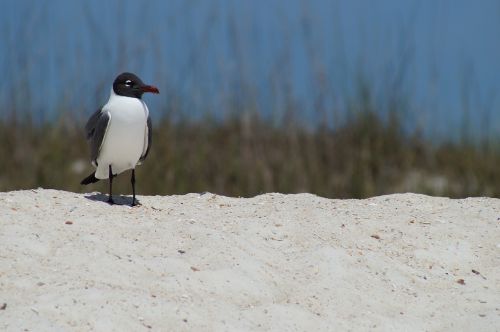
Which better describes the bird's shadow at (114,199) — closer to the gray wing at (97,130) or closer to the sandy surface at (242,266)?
the sandy surface at (242,266)

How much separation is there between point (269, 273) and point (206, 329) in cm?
70

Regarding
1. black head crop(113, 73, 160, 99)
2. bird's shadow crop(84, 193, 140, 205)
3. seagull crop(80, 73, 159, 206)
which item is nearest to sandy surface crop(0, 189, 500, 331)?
bird's shadow crop(84, 193, 140, 205)

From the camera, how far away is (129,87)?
17.6ft

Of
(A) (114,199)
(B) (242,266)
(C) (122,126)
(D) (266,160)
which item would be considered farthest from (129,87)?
(D) (266,160)

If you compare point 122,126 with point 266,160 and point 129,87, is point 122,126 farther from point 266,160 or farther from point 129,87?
point 266,160

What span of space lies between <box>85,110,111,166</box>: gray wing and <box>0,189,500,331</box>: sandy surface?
1.08 feet

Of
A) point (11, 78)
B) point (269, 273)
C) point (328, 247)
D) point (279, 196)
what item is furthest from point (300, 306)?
point (11, 78)

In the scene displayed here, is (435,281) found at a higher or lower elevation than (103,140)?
lower

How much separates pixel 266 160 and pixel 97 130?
3878 mm

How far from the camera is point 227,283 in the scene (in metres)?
3.97

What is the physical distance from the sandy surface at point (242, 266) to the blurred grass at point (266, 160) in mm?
3266

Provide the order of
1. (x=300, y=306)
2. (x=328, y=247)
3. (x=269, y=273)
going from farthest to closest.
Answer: (x=328, y=247) → (x=269, y=273) → (x=300, y=306)

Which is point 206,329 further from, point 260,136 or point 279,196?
point 260,136

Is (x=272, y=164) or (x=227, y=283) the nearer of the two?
(x=227, y=283)
